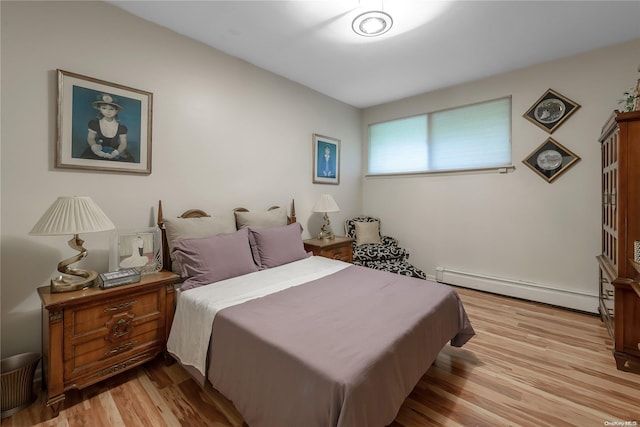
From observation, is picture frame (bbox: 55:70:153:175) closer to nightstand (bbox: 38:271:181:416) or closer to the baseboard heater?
nightstand (bbox: 38:271:181:416)

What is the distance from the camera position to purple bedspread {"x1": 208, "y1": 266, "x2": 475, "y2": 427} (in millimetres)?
1040

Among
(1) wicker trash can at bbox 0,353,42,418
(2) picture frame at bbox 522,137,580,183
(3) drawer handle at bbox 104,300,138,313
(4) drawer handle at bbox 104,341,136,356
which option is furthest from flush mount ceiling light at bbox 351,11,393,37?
(1) wicker trash can at bbox 0,353,42,418

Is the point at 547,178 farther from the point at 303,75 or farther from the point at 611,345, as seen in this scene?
the point at 303,75

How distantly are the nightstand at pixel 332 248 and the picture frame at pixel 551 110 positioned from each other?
8.31 ft

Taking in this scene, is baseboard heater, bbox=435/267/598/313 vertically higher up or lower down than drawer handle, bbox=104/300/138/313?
lower down

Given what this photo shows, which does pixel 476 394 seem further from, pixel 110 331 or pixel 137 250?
pixel 137 250

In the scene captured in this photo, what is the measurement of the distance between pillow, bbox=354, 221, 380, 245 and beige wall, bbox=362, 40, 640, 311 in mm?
452

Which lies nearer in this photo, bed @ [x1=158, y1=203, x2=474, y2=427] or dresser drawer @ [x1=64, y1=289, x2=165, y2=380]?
bed @ [x1=158, y1=203, x2=474, y2=427]

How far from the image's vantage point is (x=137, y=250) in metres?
2.01

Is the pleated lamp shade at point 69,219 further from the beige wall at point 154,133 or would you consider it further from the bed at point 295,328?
the bed at point 295,328

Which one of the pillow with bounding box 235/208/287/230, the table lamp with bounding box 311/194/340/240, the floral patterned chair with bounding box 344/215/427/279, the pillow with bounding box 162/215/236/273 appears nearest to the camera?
the pillow with bounding box 162/215/236/273

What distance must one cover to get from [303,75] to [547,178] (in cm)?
301

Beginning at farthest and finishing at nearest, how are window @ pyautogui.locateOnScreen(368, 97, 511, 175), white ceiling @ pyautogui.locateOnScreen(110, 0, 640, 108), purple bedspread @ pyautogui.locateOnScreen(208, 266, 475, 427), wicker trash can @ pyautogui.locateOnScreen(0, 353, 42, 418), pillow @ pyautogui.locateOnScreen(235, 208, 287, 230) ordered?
window @ pyautogui.locateOnScreen(368, 97, 511, 175) → pillow @ pyautogui.locateOnScreen(235, 208, 287, 230) → white ceiling @ pyautogui.locateOnScreen(110, 0, 640, 108) → wicker trash can @ pyautogui.locateOnScreen(0, 353, 42, 418) → purple bedspread @ pyautogui.locateOnScreen(208, 266, 475, 427)

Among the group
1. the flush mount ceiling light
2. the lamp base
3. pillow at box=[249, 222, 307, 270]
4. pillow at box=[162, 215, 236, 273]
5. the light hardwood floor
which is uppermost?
the flush mount ceiling light
